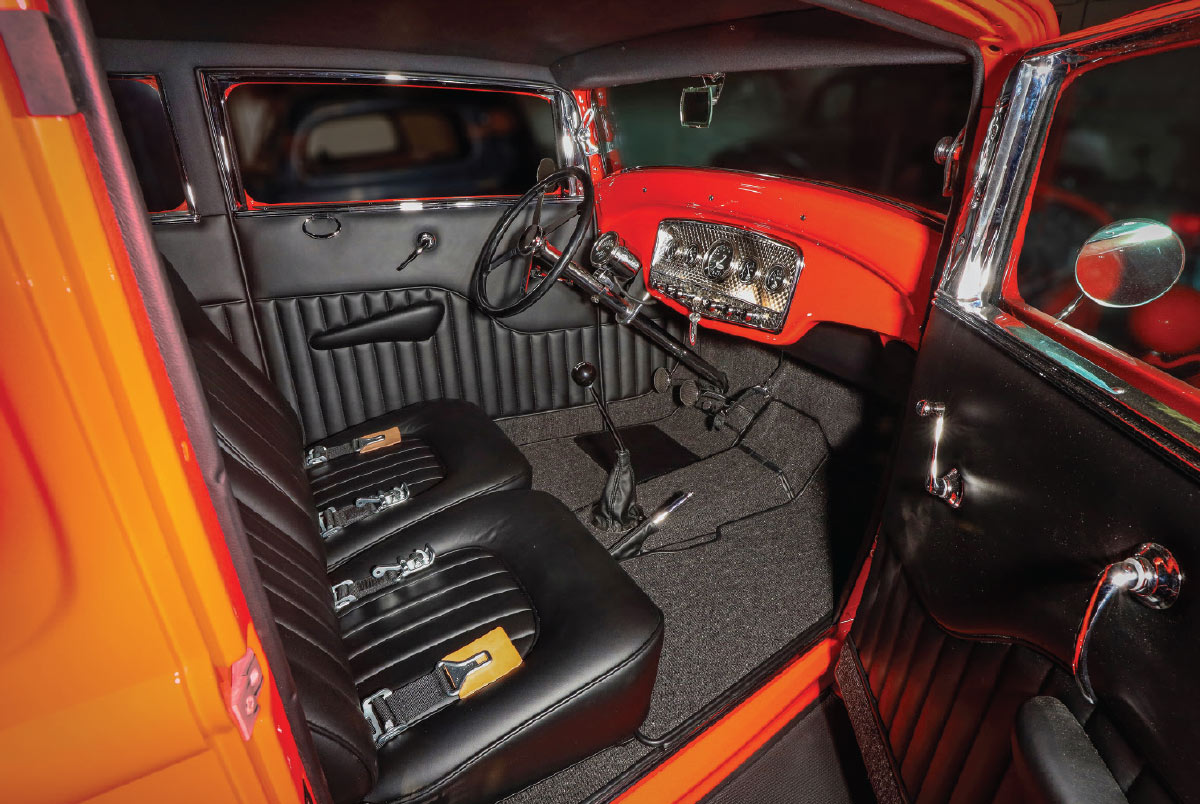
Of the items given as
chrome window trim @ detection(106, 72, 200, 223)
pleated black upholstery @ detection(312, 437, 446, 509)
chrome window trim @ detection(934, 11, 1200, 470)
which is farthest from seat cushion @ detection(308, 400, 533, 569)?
chrome window trim @ detection(934, 11, 1200, 470)

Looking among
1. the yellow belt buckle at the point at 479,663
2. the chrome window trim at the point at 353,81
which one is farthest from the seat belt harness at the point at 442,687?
the chrome window trim at the point at 353,81

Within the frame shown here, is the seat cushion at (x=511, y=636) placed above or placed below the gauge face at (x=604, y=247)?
below

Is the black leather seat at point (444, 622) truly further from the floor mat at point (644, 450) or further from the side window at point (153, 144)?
the floor mat at point (644, 450)

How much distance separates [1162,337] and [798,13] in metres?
1.09

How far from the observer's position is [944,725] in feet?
3.34

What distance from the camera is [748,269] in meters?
2.00

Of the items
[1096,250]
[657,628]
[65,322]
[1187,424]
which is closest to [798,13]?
[1096,250]

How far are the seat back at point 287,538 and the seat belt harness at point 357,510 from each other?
0.05 meters

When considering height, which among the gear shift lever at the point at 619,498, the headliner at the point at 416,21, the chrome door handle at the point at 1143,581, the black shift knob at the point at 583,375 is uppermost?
the headliner at the point at 416,21

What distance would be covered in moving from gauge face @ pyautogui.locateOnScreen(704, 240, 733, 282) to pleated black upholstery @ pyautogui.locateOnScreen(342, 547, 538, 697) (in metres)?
1.19

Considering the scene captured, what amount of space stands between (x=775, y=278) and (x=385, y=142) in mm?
1516

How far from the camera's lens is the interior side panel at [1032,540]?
61 centimetres

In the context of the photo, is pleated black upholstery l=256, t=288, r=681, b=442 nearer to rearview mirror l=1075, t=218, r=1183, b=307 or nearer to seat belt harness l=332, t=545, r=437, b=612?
seat belt harness l=332, t=545, r=437, b=612

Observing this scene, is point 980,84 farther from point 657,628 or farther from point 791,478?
point 791,478
